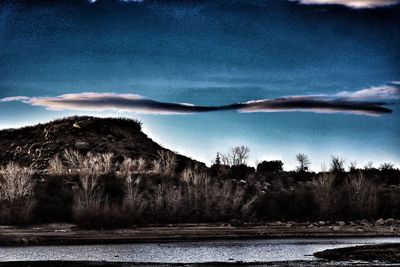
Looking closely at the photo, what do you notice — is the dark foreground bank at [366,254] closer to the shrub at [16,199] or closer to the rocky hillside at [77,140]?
the shrub at [16,199]

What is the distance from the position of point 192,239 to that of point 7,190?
26.0m

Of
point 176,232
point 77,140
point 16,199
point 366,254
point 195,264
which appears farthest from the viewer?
point 77,140

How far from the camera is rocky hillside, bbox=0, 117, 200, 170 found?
14025 centimetres

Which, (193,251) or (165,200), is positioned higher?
(165,200)

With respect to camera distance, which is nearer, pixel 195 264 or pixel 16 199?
pixel 195 264

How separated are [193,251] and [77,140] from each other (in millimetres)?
103065

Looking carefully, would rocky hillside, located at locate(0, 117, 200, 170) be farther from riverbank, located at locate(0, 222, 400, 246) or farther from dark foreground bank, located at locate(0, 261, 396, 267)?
dark foreground bank, located at locate(0, 261, 396, 267)

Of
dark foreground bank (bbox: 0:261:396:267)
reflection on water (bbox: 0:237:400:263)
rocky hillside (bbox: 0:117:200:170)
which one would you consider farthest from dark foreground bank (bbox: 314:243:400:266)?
rocky hillside (bbox: 0:117:200:170)

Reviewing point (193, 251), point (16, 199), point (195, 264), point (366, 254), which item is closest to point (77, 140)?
point (16, 199)

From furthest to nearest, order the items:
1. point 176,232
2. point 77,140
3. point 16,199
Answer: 1. point 77,140
2. point 16,199
3. point 176,232

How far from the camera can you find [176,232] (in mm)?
63750

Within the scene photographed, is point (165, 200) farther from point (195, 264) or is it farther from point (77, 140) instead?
point (77, 140)

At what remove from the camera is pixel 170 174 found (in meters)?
94.4

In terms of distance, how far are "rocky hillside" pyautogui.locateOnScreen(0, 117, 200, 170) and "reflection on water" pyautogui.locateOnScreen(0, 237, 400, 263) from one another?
8047cm
